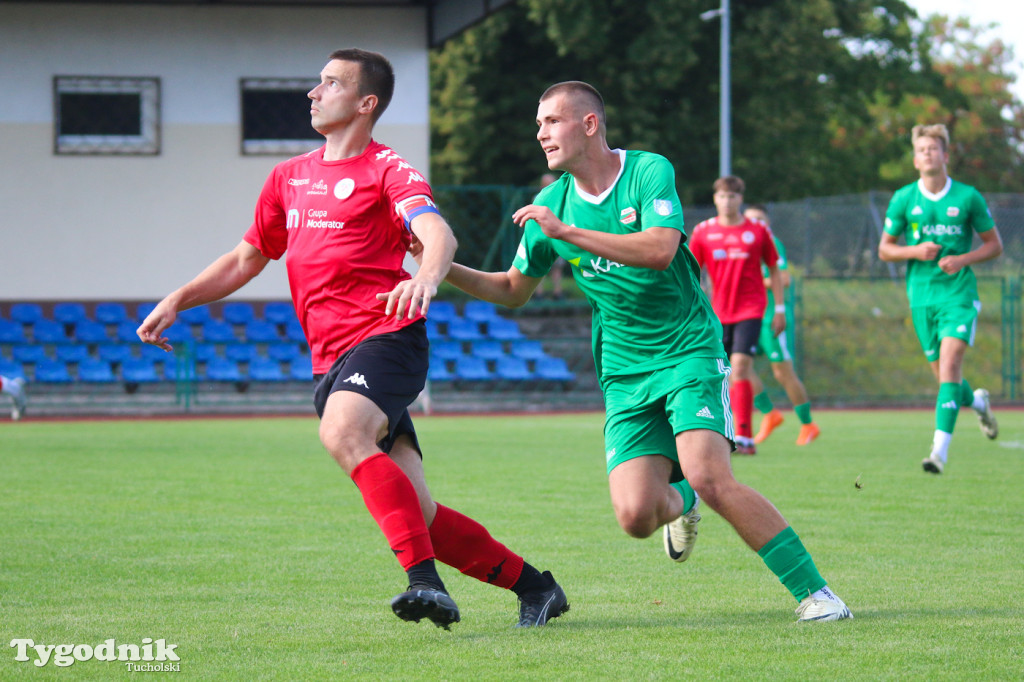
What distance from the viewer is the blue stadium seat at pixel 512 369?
2089 centimetres

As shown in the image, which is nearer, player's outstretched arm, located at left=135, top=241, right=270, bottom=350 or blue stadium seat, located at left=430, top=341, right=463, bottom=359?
player's outstretched arm, located at left=135, top=241, right=270, bottom=350

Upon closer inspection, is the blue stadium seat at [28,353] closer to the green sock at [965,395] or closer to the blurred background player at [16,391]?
the blurred background player at [16,391]

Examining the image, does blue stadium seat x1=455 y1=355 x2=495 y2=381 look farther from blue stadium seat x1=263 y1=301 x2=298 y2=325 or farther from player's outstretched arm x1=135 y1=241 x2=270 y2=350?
player's outstretched arm x1=135 y1=241 x2=270 y2=350

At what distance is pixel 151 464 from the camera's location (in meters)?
11.4

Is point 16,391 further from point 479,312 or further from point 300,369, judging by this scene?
point 479,312

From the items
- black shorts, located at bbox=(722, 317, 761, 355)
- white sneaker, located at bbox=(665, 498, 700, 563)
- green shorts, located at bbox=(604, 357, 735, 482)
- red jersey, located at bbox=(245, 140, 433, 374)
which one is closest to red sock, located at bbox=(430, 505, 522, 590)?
green shorts, located at bbox=(604, 357, 735, 482)

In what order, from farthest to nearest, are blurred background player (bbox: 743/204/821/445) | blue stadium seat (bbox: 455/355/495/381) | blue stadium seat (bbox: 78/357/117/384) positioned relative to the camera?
blue stadium seat (bbox: 455/355/495/381), blue stadium seat (bbox: 78/357/117/384), blurred background player (bbox: 743/204/821/445)

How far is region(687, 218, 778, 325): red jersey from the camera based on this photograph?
1188 centimetres

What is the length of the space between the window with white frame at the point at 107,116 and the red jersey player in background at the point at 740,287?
1292cm

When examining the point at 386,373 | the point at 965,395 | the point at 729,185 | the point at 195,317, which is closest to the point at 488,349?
the point at 195,317

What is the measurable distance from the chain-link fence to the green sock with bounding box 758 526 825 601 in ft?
56.3

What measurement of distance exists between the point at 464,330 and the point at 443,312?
0.52 metres

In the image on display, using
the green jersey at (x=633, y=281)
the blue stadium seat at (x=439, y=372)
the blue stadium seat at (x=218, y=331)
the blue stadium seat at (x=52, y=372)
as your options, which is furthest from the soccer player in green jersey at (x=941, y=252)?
the blue stadium seat at (x=52, y=372)

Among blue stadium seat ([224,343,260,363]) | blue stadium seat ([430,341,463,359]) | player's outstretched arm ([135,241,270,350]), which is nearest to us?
player's outstretched arm ([135,241,270,350])
